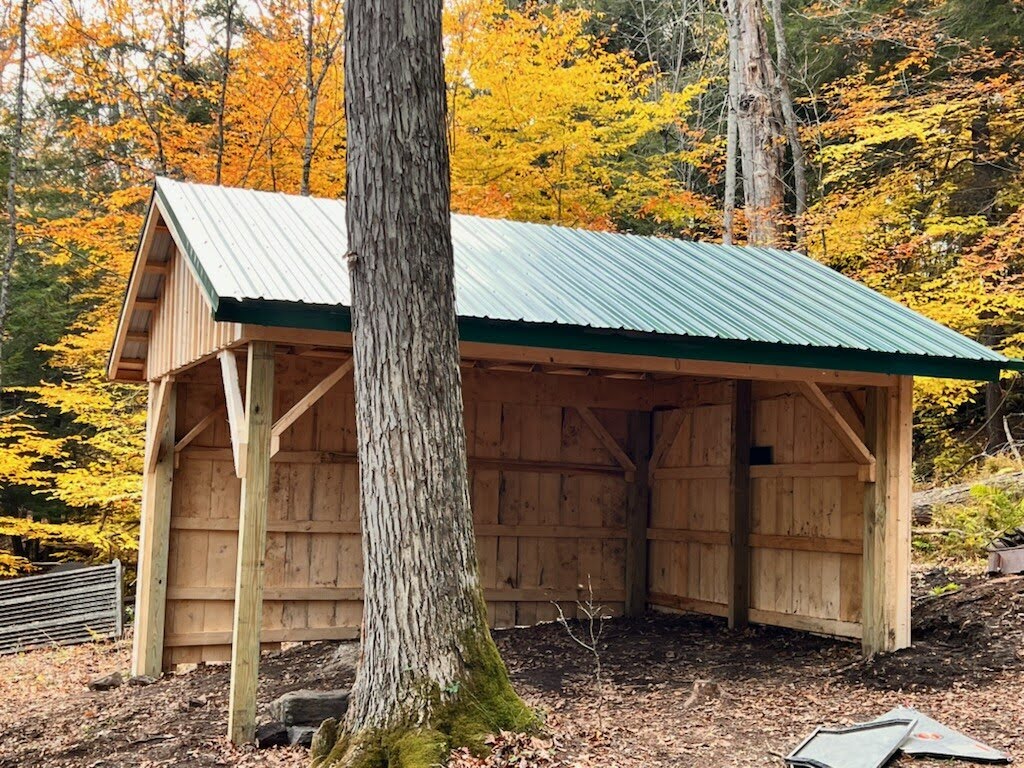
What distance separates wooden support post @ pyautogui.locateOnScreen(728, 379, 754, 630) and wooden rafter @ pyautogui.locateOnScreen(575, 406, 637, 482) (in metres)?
1.39

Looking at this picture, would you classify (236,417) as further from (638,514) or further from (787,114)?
(787,114)

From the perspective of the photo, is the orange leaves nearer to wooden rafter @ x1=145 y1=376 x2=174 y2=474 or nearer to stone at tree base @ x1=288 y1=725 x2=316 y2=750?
wooden rafter @ x1=145 y1=376 x2=174 y2=474

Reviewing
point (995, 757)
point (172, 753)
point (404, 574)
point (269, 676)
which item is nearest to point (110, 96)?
point (269, 676)

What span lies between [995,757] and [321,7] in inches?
508

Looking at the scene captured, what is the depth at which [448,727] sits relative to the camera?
191 inches

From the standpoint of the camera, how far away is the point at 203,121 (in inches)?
673

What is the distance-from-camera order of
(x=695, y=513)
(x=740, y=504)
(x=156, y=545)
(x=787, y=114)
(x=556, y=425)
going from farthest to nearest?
(x=787, y=114) → (x=556, y=425) → (x=695, y=513) → (x=740, y=504) → (x=156, y=545)

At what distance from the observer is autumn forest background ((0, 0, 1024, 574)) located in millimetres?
14266

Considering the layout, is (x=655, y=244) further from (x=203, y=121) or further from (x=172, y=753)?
(x=203, y=121)

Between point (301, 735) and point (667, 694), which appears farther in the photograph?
point (667, 694)

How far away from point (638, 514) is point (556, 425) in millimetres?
1348

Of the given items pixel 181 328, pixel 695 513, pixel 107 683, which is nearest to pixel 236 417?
pixel 181 328

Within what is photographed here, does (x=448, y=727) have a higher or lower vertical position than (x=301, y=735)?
higher

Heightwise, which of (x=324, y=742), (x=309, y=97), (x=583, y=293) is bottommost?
(x=324, y=742)
